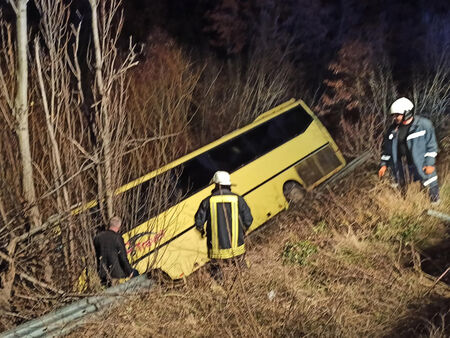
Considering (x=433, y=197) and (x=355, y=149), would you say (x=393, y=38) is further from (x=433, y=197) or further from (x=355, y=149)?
(x=433, y=197)

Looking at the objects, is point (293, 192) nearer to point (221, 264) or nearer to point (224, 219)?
point (224, 219)

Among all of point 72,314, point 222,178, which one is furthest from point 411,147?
point 72,314

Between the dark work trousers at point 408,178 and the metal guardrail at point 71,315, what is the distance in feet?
12.9

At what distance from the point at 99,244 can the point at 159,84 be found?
7.25 m

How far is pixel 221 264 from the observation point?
607 cm

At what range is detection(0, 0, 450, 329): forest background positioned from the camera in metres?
5.34

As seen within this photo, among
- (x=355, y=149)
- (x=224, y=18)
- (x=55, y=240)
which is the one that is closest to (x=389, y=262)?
(x=55, y=240)

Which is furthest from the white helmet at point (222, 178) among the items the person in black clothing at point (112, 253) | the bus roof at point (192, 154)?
the person in black clothing at point (112, 253)

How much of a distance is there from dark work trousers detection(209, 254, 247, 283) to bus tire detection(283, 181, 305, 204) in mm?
2776

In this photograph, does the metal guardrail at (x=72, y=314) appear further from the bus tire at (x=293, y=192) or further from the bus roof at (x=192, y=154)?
the bus tire at (x=293, y=192)

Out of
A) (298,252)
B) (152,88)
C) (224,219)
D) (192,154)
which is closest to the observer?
(224,219)

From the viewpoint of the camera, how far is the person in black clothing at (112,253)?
587 centimetres

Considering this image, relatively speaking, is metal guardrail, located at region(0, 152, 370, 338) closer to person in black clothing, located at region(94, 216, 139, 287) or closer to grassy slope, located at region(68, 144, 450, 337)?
grassy slope, located at region(68, 144, 450, 337)

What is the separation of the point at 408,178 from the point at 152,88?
7216 mm
